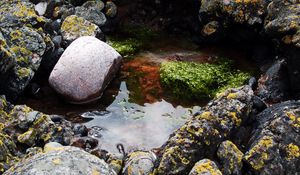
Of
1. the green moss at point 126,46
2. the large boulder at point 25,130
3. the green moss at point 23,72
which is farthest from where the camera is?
the green moss at point 126,46

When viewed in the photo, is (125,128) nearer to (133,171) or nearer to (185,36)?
(133,171)

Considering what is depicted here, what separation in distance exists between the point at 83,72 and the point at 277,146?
23.3ft

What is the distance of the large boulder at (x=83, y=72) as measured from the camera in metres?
14.2

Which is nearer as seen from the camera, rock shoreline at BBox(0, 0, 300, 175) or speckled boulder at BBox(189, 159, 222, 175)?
speckled boulder at BBox(189, 159, 222, 175)

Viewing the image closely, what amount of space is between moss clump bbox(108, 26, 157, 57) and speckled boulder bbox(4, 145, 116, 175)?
28.4ft

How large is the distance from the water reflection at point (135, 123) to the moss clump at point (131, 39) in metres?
3.01

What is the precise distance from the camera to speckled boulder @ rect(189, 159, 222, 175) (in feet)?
29.5

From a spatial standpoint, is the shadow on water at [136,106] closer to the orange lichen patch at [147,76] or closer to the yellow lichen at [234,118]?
the orange lichen patch at [147,76]

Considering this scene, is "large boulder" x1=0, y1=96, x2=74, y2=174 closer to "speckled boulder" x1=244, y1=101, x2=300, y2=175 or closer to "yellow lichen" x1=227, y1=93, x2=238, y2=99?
"yellow lichen" x1=227, y1=93, x2=238, y2=99

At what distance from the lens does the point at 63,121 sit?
12.8 metres

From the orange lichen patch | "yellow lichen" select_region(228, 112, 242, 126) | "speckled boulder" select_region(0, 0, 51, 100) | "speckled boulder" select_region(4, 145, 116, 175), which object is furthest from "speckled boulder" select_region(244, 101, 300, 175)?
"speckled boulder" select_region(0, 0, 51, 100)

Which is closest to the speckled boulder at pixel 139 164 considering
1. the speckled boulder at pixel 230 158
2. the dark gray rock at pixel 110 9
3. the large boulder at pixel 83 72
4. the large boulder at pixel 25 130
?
the speckled boulder at pixel 230 158

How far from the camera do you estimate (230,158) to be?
9.68m

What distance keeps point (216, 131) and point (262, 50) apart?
6.68m
